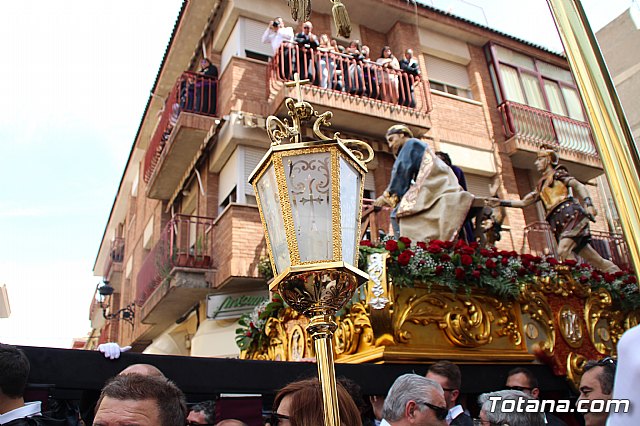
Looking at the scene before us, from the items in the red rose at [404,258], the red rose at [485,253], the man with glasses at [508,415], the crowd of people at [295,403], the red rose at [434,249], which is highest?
the red rose at [485,253]

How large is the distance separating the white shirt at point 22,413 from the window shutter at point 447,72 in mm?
13504

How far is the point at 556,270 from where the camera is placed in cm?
636

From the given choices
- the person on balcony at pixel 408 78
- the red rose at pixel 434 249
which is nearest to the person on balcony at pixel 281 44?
the person on balcony at pixel 408 78

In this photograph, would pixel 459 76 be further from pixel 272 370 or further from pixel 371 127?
pixel 272 370

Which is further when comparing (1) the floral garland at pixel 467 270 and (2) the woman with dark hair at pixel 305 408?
(1) the floral garland at pixel 467 270

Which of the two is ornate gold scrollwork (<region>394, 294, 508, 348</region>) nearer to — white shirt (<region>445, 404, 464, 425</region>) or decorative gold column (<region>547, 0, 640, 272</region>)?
white shirt (<region>445, 404, 464, 425</region>)

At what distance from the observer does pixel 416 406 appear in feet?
10.2

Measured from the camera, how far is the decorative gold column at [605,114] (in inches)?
41.3

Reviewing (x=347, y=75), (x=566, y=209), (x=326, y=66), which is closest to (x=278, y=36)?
(x=326, y=66)

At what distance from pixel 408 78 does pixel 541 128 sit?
171 inches

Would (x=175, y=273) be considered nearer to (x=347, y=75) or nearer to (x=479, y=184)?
(x=347, y=75)

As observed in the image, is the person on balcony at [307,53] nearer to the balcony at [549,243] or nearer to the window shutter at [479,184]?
the window shutter at [479,184]

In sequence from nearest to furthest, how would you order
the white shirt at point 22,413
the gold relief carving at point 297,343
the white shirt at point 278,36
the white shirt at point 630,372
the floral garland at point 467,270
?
the white shirt at point 630,372 < the white shirt at point 22,413 < the floral garland at point 467,270 < the gold relief carving at point 297,343 < the white shirt at point 278,36

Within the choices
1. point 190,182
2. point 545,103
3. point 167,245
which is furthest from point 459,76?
point 167,245
